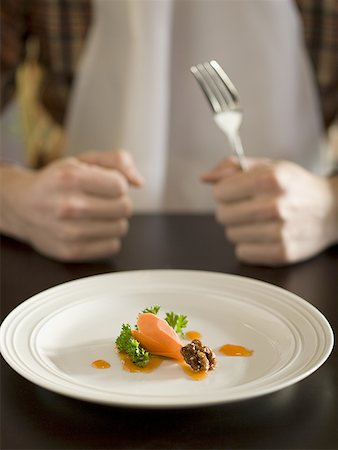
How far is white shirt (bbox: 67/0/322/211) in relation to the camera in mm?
1438

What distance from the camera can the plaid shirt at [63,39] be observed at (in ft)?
5.03

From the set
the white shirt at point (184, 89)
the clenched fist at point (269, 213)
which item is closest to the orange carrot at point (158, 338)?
the clenched fist at point (269, 213)

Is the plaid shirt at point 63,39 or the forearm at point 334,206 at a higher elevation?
the plaid shirt at point 63,39

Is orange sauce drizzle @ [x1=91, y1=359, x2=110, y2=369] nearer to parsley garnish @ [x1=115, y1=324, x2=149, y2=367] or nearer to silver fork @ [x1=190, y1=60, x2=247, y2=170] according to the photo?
parsley garnish @ [x1=115, y1=324, x2=149, y2=367]

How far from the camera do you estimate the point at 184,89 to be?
5.05 ft

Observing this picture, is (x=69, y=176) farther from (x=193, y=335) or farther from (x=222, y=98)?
(x=193, y=335)

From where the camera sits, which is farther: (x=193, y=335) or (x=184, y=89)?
(x=184, y=89)

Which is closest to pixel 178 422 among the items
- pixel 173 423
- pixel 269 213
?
pixel 173 423

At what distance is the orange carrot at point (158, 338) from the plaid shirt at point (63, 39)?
0.97m

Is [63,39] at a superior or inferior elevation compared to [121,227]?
superior

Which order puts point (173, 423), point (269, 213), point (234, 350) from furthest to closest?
point (269, 213) → point (234, 350) → point (173, 423)

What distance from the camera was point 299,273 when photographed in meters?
1.05

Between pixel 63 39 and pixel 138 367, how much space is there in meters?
1.06

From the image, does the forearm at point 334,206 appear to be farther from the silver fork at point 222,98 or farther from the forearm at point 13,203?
the forearm at point 13,203
